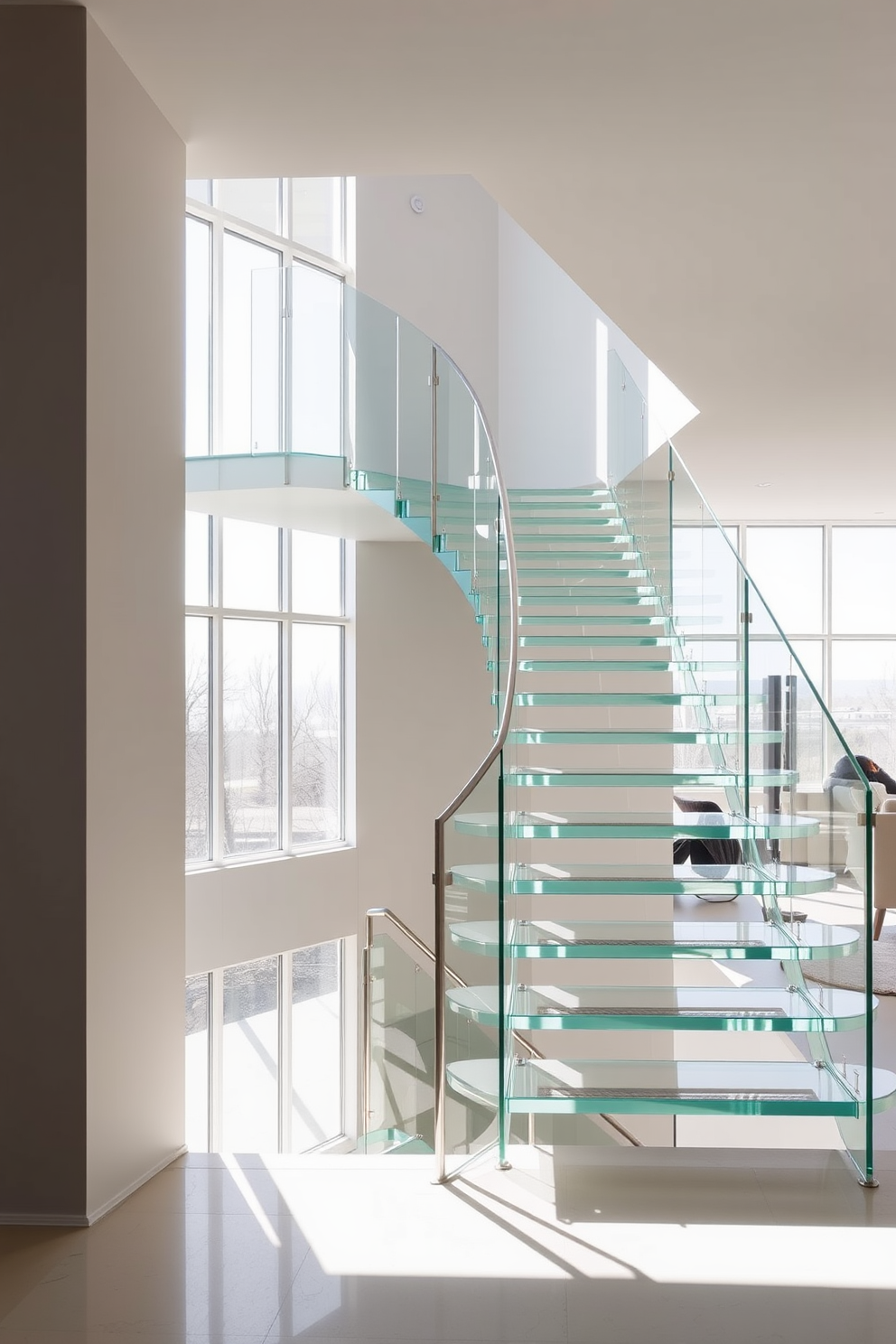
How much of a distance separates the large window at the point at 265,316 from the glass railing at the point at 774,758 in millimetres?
2300

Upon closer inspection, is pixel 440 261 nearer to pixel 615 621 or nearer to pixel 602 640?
Answer: pixel 615 621

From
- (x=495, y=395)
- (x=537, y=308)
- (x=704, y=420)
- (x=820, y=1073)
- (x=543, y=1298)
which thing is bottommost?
(x=543, y=1298)

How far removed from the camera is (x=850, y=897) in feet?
13.5

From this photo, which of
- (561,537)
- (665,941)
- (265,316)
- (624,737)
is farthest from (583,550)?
(665,941)

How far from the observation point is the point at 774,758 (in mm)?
5066

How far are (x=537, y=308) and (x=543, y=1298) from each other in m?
9.71

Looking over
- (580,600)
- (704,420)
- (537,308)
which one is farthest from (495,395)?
(580,600)

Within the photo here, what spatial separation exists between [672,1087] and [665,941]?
0.59m

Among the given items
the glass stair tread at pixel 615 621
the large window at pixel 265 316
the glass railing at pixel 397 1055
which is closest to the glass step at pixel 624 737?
the glass stair tread at pixel 615 621

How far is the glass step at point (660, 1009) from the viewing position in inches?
154

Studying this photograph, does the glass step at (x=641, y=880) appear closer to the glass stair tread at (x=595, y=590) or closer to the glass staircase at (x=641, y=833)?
the glass staircase at (x=641, y=833)
